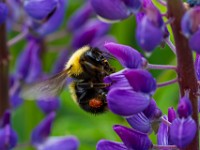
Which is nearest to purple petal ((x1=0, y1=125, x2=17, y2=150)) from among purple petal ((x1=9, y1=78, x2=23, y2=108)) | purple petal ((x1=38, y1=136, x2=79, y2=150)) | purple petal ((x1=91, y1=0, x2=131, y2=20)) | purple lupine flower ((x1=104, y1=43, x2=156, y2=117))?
purple petal ((x1=38, y1=136, x2=79, y2=150))

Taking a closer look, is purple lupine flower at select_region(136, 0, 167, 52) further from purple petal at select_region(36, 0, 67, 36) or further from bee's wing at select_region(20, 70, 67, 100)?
purple petal at select_region(36, 0, 67, 36)

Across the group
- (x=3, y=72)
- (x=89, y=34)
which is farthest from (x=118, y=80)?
(x=89, y=34)

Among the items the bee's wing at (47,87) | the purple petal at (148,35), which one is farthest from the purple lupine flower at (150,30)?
the bee's wing at (47,87)

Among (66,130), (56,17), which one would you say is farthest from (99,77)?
(66,130)

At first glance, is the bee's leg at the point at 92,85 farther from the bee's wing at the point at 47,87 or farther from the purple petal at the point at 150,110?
the purple petal at the point at 150,110

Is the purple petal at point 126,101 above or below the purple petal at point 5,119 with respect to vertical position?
above

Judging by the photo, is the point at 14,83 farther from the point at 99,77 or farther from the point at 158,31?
the point at 158,31
